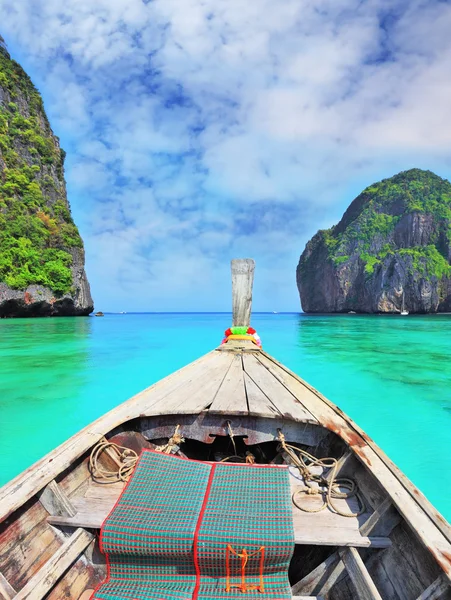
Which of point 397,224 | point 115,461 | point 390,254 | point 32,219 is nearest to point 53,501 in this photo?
point 115,461

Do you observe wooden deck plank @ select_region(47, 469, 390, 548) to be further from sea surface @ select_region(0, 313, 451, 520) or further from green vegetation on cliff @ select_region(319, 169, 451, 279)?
green vegetation on cliff @ select_region(319, 169, 451, 279)

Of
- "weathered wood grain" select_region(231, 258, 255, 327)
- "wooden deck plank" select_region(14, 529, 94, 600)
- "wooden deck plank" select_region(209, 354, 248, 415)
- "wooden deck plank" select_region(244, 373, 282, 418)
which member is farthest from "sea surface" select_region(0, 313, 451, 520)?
"wooden deck plank" select_region(14, 529, 94, 600)

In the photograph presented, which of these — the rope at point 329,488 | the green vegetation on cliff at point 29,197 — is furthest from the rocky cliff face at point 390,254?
the rope at point 329,488

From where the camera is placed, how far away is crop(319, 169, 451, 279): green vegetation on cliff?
62.3 meters

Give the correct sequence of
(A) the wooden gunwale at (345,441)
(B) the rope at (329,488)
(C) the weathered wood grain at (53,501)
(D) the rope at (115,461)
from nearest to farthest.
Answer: (A) the wooden gunwale at (345,441)
(C) the weathered wood grain at (53,501)
(B) the rope at (329,488)
(D) the rope at (115,461)

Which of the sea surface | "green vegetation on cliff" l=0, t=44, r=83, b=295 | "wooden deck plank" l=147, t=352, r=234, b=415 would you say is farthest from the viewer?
"green vegetation on cliff" l=0, t=44, r=83, b=295

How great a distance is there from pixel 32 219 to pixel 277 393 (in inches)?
1506

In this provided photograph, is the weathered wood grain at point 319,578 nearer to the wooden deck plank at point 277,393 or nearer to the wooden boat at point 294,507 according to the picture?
the wooden boat at point 294,507

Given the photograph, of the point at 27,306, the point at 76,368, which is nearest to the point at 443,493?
the point at 76,368

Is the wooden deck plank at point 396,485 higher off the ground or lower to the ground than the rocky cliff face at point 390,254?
lower

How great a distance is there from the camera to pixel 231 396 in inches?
122

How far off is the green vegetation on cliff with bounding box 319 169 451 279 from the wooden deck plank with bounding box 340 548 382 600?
65.9 metres

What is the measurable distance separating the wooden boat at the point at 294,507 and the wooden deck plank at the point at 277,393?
0.02m

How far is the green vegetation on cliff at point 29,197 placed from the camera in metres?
32.2
